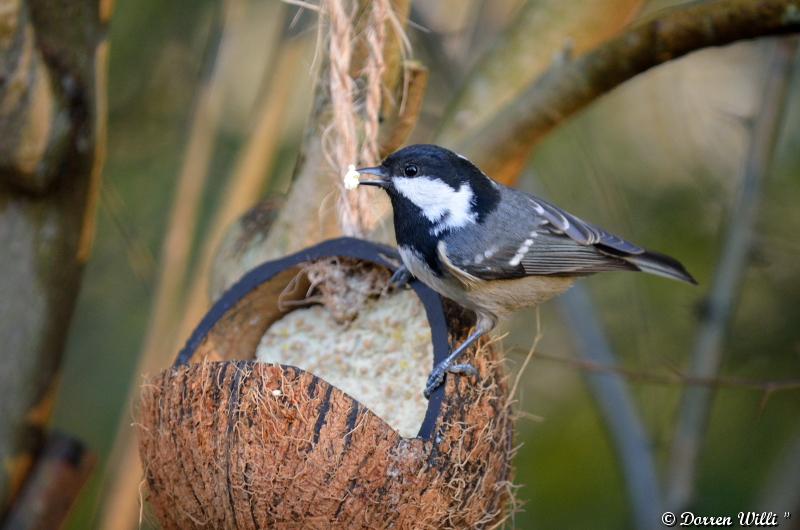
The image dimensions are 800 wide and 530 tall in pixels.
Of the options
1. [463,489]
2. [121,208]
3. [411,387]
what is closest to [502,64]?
[411,387]

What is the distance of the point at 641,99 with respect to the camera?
426cm

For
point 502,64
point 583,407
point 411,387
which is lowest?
point 411,387

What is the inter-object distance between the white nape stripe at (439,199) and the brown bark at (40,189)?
87 centimetres

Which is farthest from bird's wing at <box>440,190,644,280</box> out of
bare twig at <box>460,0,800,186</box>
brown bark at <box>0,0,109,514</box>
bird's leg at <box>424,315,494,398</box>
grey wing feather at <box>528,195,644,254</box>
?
brown bark at <box>0,0,109,514</box>

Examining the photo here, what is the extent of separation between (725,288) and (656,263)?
0.74 metres

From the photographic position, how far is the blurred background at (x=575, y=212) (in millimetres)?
3113

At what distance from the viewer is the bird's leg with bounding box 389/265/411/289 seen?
1884 mm

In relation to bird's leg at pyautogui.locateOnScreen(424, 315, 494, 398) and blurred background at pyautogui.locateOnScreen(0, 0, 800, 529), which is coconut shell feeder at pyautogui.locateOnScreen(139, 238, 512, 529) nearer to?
bird's leg at pyautogui.locateOnScreen(424, 315, 494, 398)

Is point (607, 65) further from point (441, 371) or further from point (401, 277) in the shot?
point (441, 371)

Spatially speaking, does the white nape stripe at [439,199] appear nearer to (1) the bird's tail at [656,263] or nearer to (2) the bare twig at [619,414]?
(1) the bird's tail at [656,263]

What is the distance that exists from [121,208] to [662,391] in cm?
252

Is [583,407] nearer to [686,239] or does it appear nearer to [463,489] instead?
[686,239]

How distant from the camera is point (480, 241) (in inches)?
76.1

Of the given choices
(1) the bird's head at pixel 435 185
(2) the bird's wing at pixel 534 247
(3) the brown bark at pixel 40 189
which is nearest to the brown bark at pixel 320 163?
(1) the bird's head at pixel 435 185
